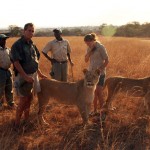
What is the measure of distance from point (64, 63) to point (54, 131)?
254 centimetres

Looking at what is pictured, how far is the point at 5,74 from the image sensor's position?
7895 mm

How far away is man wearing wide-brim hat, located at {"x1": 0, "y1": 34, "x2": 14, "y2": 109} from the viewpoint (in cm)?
775

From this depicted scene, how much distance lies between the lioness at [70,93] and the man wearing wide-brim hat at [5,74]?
140 centimetres

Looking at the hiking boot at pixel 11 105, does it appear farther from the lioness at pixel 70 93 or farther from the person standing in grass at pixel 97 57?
the person standing in grass at pixel 97 57

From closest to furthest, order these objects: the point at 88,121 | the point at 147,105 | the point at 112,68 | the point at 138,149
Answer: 1. the point at 138,149
2. the point at 88,121
3. the point at 147,105
4. the point at 112,68

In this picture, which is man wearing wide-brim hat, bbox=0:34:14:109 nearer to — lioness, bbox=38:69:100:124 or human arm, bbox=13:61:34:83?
lioness, bbox=38:69:100:124

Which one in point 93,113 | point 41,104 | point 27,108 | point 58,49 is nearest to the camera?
point 27,108

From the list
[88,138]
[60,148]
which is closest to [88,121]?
[88,138]

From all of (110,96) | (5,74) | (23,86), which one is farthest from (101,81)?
(5,74)

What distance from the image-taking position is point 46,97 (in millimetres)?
6801

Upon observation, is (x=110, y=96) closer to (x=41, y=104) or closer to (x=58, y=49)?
(x=41, y=104)

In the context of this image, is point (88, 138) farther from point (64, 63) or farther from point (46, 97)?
point (64, 63)

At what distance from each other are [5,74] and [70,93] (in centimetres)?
196

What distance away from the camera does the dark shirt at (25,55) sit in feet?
19.4
